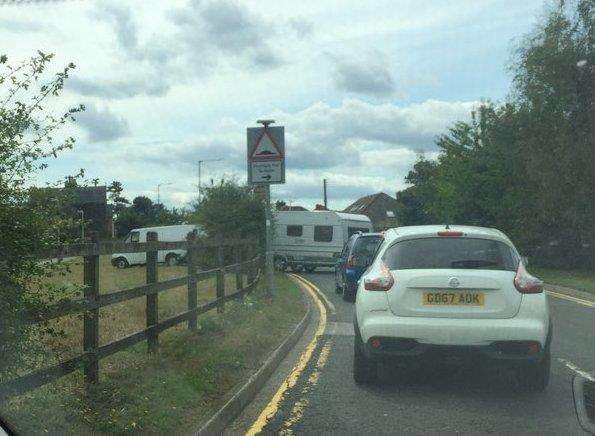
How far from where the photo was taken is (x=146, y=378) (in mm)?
7297

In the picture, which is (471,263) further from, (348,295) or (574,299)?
(574,299)

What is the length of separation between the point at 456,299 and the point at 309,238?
28.8 m

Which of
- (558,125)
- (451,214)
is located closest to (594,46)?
(558,125)

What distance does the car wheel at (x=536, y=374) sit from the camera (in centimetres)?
737

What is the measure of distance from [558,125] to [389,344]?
27.2 meters

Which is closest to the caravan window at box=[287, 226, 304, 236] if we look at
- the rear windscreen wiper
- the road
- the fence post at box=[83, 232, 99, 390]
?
the road

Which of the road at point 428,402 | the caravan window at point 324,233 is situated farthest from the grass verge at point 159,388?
the caravan window at point 324,233

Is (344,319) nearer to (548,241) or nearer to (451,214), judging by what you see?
(548,241)

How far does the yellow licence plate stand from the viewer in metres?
7.34

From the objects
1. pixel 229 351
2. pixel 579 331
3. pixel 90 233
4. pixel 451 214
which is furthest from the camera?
pixel 451 214

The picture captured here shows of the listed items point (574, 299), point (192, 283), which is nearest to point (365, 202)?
point (574, 299)

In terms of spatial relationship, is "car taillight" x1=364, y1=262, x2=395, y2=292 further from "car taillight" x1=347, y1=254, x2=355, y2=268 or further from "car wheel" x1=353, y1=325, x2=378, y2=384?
"car taillight" x1=347, y1=254, x2=355, y2=268

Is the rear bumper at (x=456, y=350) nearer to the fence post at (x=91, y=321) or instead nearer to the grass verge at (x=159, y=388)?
the grass verge at (x=159, y=388)

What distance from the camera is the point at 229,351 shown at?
9156mm
